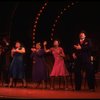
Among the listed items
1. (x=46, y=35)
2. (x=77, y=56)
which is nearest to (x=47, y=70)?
(x=77, y=56)

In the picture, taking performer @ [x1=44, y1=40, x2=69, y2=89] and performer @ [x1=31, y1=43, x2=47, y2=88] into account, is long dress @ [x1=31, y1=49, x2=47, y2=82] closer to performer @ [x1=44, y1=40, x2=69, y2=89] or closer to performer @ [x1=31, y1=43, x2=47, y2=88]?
performer @ [x1=31, y1=43, x2=47, y2=88]

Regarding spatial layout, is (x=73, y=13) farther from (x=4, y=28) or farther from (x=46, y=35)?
(x=4, y=28)

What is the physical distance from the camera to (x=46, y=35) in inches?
918

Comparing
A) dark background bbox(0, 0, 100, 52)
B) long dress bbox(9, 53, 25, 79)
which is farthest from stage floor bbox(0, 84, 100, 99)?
dark background bbox(0, 0, 100, 52)

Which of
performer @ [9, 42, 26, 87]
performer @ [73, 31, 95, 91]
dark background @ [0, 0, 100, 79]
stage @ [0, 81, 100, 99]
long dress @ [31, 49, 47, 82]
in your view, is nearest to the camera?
stage @ [0, 81, 100, 99]

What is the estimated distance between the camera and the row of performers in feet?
59.2

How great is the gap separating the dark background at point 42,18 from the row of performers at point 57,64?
3.14m

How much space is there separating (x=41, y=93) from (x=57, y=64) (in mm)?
1650

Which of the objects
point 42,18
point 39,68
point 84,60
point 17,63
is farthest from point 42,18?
point 84,60

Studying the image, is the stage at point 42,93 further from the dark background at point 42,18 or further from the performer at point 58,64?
the dark background at point 42,18

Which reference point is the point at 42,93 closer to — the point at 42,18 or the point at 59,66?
the point at 59,66

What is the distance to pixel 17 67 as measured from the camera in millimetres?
19344

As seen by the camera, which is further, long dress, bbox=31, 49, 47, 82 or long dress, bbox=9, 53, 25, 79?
long dress, bbox=9, 53, 25, 79

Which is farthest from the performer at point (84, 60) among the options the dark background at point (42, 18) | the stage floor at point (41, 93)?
the dark background at point (42, 18)
